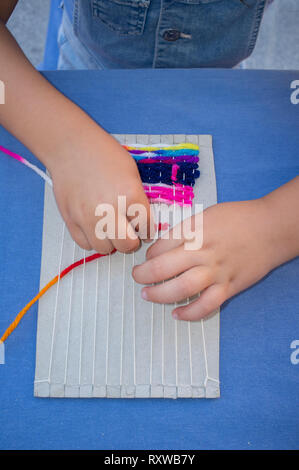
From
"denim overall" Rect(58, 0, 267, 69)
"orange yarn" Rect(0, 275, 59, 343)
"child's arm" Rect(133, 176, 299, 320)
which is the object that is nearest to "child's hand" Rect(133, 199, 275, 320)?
"child's arm" Rect(133, 176, 299, 320)

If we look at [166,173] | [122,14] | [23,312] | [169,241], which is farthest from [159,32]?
[23,312]

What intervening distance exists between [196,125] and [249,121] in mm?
78

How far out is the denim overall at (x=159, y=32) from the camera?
2.08ft

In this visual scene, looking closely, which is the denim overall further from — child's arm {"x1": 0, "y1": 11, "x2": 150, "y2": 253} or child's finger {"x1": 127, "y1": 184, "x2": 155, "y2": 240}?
child's finger {"x1": 127, "y1": 184, "x2": 155, "y2": 240}

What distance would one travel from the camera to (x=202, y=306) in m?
0.48

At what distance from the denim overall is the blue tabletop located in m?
0.11

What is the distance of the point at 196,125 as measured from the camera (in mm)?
590

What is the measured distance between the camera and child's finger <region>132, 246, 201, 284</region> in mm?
477

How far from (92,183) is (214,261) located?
0.18 meters

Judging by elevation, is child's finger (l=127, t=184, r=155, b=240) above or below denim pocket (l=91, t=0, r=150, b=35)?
below

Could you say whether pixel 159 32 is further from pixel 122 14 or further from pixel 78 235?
pixel 78 235

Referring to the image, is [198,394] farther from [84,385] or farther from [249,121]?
[249,121]
